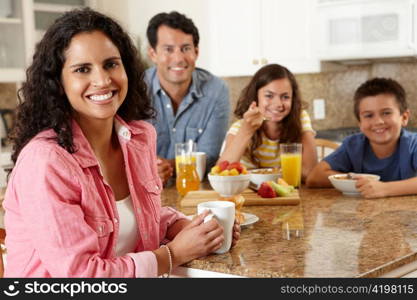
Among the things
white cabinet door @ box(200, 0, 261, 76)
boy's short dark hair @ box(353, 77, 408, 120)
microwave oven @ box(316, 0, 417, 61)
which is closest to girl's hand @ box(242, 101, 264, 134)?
boy's short dark hair @ box(353, 77, 408, 120)

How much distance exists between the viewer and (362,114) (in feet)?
8.18

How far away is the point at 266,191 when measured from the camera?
83.1 inches

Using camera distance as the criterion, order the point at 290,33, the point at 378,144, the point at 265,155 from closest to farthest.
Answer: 1. the point at 378,144
2. the point at 265,155
3. the point at 290,33

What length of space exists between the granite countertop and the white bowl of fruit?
76 mm

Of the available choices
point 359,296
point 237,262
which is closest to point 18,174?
point 237,262

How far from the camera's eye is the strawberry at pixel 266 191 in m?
2.11

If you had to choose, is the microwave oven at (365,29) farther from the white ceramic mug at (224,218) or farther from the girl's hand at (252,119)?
the white ceramic mug at (224,218)

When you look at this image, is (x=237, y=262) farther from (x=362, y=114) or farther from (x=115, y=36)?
(x=362, y=114)

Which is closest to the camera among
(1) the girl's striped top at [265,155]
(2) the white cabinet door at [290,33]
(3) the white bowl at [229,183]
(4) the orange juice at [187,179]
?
(3) the white bowl at [229,183]

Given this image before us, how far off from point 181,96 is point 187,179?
838mm

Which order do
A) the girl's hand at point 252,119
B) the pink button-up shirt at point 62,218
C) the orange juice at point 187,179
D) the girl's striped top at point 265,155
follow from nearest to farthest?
the pink button-up shirt at point 62,218, the orange juice at point 187,179, the girl's hand at point 252,119, the girl's striped top at point 265,155

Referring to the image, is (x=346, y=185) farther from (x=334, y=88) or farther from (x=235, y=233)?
(x=334, y=88)

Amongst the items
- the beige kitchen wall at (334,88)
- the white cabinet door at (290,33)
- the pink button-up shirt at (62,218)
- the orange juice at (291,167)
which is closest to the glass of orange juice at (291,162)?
the orange juice at (291,167)

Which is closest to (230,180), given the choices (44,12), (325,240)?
(325,240)
